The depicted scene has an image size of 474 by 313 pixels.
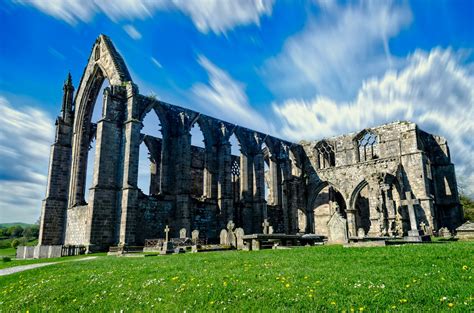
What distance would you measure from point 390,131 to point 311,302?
28.1 meters

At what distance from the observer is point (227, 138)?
27.2 m

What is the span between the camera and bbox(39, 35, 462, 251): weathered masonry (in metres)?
21.6

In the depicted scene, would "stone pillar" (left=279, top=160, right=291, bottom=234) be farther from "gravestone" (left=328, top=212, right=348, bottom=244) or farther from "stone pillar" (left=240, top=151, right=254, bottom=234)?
"gravestone" (left=328, top=212, right=348, bottom=244)

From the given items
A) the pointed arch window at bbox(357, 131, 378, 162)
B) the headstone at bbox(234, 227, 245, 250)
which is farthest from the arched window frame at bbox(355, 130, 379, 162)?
the headstone at bbox(234, 227, 245, 250)

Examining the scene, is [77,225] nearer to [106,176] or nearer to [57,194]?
[106,176]

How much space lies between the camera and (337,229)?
49.6 feet

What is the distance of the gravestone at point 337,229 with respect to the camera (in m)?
14.7

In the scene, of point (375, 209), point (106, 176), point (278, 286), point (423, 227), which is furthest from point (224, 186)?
point (278, 286)

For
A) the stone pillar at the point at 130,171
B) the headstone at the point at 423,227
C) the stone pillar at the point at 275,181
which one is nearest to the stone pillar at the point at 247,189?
the stone pillar at the point at 275,181

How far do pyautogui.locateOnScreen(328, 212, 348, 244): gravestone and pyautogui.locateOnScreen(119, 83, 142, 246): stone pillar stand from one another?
36.1 feet

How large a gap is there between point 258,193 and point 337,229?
13.2 metres

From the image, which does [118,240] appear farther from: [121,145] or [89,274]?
[89,274]

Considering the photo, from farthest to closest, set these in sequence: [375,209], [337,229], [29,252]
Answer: [375,209]
[29,252]
[337,229]

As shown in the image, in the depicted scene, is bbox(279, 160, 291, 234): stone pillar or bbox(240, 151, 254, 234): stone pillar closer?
bbox(240, 151, 254, 234): stone pillar
